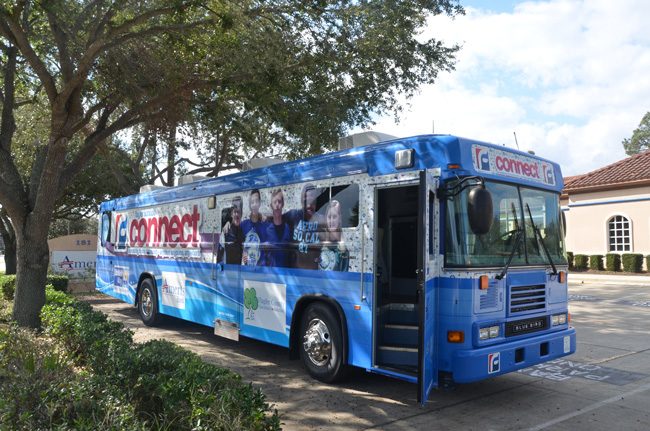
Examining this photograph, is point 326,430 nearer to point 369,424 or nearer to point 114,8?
point 369,424

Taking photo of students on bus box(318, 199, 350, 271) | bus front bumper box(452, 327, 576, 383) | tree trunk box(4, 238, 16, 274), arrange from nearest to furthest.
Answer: bus front bumper box(452, 327, 576, 383)
photo of students on bus box(318, 199, 350, 271)
tree trunk box(4, 238, 16, 274)

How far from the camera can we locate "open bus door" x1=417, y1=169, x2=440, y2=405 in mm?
5180

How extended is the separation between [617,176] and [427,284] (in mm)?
25688

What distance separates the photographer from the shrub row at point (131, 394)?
3807 millimetres

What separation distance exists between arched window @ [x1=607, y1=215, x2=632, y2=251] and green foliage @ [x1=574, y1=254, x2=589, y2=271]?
4.16ft

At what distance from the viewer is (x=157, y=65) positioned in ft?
32.6

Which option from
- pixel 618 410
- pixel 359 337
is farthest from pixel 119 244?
pixel 618 410

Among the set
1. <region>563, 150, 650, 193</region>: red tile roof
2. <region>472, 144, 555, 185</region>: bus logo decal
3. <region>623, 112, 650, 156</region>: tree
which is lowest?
<region>472, 144, 555, 185</region>: bus logo decal

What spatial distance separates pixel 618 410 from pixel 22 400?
5.97 metres

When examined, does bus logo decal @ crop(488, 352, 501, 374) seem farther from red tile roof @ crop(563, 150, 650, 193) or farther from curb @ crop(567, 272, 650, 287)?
red tile roof @ crop(563, 150, 650, 193)

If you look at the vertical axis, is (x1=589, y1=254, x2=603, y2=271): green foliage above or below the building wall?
below

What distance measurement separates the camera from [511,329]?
6.05 m

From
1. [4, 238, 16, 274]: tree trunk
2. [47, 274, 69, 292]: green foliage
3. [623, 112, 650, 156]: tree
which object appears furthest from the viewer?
[623, 112, 650, 156]: tree

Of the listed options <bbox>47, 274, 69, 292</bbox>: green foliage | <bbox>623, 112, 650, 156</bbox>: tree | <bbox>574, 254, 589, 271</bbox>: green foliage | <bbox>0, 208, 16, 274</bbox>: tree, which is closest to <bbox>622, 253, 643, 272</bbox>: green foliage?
<bbox>574, 254, 589, 271</bbox>: green foliage
